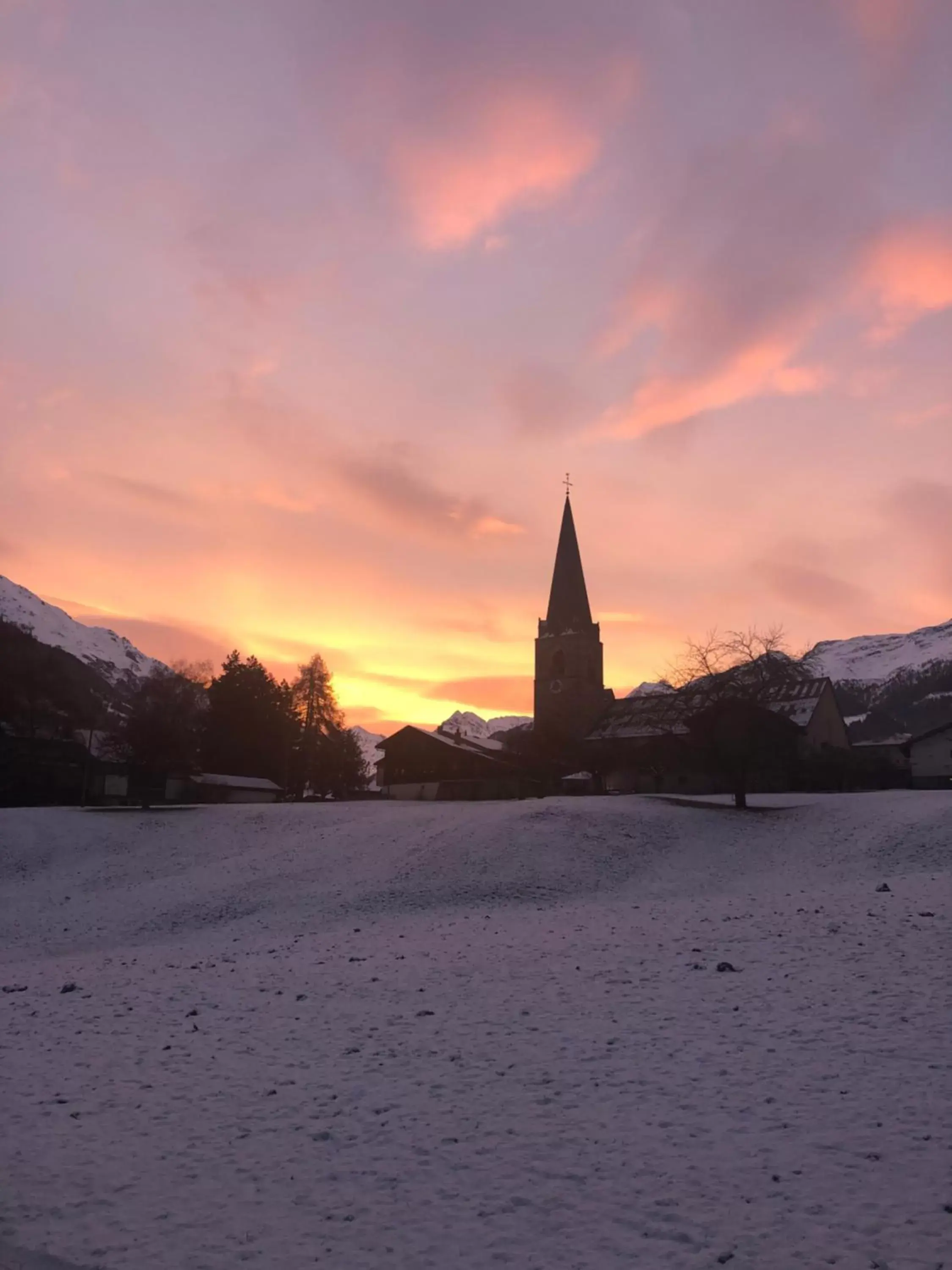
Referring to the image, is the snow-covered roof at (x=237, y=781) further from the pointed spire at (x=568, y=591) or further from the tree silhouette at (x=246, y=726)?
the pointed spire at (x=568, y=591)

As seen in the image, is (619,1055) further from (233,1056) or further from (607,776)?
(607,776)

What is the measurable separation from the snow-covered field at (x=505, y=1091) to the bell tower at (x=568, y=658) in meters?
92.0

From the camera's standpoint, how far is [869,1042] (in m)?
12.4

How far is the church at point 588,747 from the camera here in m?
76.1

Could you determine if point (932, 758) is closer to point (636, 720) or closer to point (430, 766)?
point (636, 720)

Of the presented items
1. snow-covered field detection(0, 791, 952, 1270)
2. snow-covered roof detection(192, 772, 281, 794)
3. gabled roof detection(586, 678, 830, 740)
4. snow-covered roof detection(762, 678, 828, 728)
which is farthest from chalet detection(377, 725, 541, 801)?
snow-covered field detection(0, 791, 952, 1270)

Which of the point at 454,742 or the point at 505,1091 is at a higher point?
the point at 454,742

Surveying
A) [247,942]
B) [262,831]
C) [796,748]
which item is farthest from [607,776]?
[247,942]

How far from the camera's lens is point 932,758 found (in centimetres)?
7438

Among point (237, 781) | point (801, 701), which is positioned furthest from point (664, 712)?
point (237, 781)

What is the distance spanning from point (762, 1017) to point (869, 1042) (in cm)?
171

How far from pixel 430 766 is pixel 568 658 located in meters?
40.1

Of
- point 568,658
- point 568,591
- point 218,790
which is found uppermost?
point 568,591

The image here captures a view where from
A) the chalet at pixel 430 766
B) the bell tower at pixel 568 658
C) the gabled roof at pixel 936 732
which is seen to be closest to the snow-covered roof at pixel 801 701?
the gabled roof at pixel 936 732
